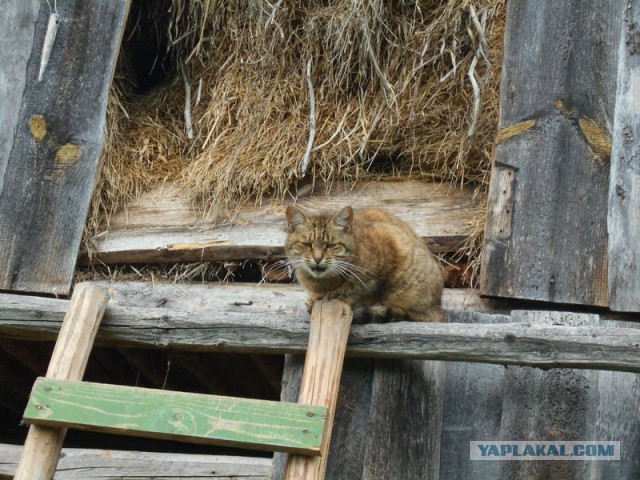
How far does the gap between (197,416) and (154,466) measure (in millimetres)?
844

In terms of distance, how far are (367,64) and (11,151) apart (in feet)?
5.63

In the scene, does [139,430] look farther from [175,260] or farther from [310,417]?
[175,260]

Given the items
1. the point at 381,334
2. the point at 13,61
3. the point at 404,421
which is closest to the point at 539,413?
the point at 404,421

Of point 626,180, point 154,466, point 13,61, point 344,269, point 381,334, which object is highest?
point 13,61

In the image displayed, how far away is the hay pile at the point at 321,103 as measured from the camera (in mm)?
4656

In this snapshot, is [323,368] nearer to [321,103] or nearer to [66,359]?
[66,359]

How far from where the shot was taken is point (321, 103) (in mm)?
4914

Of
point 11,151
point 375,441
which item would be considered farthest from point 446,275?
point 11,151

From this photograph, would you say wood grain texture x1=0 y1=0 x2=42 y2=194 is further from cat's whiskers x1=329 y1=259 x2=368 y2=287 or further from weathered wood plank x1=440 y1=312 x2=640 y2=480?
weathered wood plank x1=440 y1=312 x2=640 y2=480

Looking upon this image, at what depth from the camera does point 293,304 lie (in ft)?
14.6

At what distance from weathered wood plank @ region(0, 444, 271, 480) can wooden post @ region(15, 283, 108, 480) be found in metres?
0.58

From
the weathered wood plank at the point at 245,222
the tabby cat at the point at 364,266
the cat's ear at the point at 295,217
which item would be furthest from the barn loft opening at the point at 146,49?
the tabby cat at the point at 364,266

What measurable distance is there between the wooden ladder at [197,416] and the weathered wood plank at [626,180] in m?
1.14

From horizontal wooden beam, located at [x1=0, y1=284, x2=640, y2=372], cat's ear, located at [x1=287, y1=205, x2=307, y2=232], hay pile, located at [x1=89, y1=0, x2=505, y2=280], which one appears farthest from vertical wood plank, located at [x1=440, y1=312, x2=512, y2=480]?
hay pile, located at [x1=89, y1=0, x2=505, y2=280]
